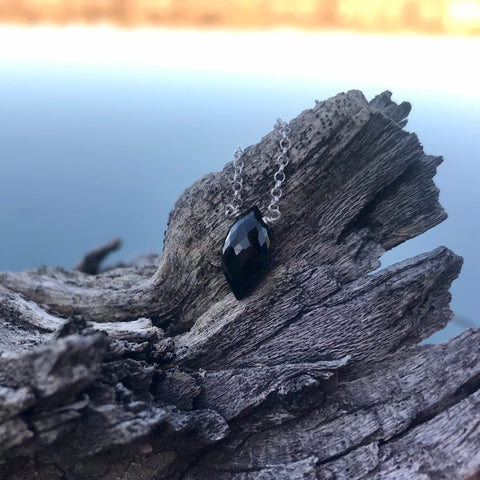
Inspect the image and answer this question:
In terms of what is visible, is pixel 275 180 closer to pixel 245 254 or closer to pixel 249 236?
pixel 249 236

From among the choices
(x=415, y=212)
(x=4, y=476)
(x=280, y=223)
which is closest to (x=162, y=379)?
(x=4, y=476)

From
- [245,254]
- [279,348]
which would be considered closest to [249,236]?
[245,254]

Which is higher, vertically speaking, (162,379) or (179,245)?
(179,245)

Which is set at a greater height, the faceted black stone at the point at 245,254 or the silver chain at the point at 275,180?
the silver chain at the point at 275,180

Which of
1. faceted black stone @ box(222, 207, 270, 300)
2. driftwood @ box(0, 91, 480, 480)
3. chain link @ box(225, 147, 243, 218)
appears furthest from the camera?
chain link @ box(225, 147, 243, 218)

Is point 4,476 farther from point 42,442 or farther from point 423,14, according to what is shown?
point 423,14

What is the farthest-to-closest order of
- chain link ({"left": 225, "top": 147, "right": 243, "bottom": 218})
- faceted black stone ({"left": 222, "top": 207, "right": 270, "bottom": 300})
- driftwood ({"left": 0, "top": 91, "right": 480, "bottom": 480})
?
chain link ({"left": 225, "top": 147, "right": 243, "bottom": 218}), faceted black stone ({"left": 222, "top": 207, "right": 270, "bottom": 300}), driftwood ({"left": 0, "top": 91, "right": 480, "bottom": 480})
